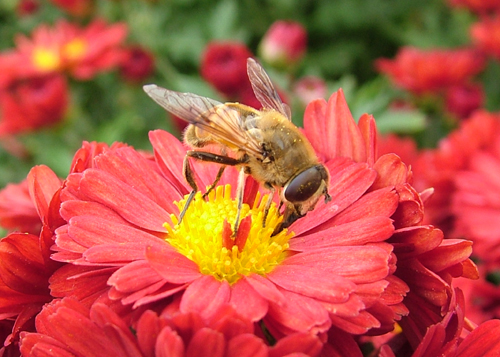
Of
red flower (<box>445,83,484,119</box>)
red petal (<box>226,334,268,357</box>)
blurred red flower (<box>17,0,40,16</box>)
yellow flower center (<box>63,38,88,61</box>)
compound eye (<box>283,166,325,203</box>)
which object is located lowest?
red flower (<box>445,83,484,119</box>)

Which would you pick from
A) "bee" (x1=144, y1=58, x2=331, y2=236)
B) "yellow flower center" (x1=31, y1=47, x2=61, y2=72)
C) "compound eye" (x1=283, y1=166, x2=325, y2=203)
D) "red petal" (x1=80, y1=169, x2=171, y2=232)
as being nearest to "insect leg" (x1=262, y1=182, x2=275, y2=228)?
"bee" (x1=144, y1=58, x2=331, y2=236)

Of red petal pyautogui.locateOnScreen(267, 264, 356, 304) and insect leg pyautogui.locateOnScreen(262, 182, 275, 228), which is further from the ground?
insect leg pyautogui.locateOnScreen(262, 182, 275, 228)

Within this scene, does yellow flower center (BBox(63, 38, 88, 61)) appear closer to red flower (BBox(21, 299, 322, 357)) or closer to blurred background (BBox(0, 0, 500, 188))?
blurred background (BBox(0, 0, 500, 188))

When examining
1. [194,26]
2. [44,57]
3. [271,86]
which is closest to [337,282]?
[271,86]

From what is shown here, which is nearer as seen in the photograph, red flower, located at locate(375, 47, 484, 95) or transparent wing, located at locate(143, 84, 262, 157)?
transparent wing, located at locate(143, 84, 262, 157)

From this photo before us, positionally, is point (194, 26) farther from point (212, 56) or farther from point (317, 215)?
point (317, 215)
